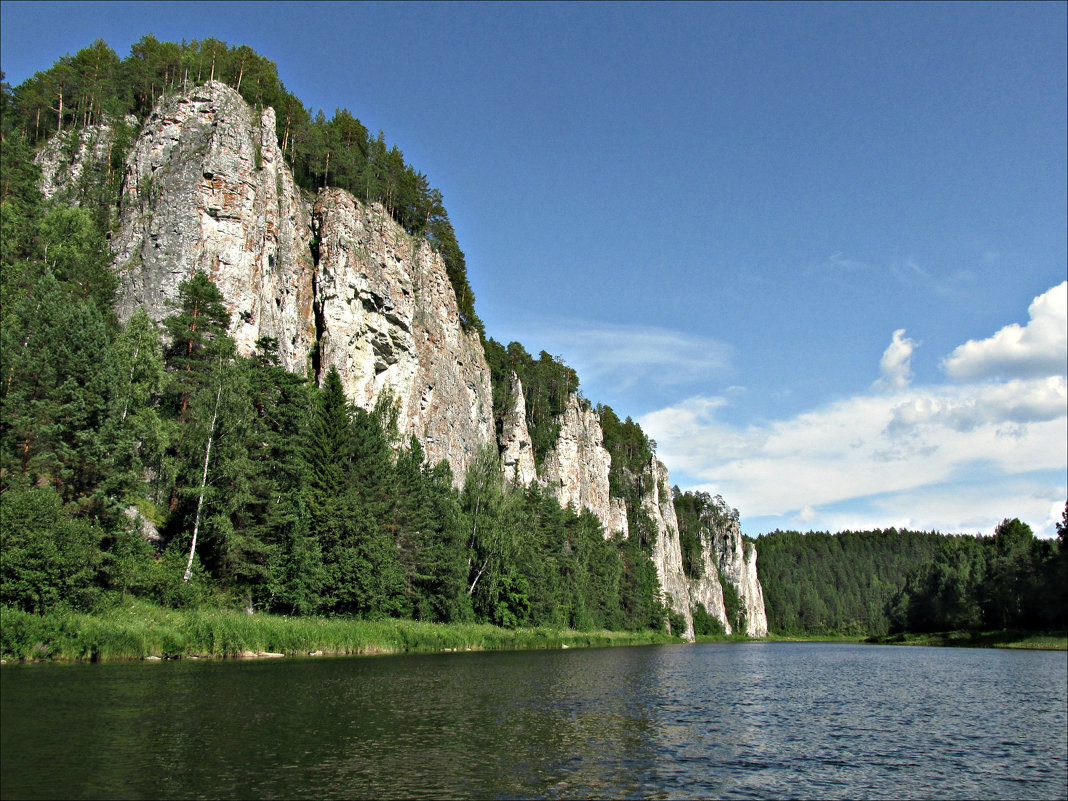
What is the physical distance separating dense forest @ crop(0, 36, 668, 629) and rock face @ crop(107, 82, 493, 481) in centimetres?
440

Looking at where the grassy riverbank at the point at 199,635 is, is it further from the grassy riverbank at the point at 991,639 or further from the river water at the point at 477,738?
the grassy riverbank at the point at 991,639

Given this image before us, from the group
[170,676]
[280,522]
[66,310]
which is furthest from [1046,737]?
[66,310]

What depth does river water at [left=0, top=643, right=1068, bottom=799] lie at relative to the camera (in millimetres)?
15195

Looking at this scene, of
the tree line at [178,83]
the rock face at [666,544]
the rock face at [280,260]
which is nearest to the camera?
the rock face at [280,260]

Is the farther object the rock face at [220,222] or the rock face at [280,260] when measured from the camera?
the rock face at [280,260]

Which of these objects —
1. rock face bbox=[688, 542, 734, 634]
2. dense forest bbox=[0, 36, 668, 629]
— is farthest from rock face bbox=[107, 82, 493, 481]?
rock face bbox=[688, 542, 734, 634]

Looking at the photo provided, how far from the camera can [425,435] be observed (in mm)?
86125

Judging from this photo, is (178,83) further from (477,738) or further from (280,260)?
(477,738)

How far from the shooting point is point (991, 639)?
101312mm

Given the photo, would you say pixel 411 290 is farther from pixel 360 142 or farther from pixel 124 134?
pixel 124 134

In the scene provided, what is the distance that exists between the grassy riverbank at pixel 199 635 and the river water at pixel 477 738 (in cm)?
174

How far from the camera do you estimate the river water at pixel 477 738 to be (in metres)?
Result: 15.2

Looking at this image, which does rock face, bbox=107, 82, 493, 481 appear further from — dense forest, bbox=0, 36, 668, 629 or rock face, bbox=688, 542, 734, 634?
rock face, bbox=688, 542, 734, 634

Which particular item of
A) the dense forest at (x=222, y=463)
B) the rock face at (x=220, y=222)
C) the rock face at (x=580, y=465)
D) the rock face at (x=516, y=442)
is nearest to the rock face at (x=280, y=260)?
the rock face at (x=220, y=222)
